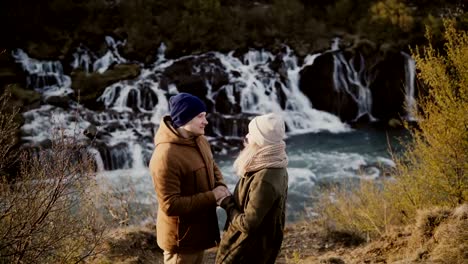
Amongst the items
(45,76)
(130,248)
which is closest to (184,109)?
(130,248)

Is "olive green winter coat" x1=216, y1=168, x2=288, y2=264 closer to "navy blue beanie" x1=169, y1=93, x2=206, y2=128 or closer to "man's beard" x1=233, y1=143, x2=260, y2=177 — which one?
"man's beard" x1=233, y1=143, x2=260, y2=177

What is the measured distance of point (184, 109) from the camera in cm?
350

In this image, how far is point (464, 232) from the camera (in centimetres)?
500

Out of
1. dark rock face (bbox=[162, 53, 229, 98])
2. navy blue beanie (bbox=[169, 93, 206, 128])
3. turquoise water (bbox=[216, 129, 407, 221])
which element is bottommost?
turquoise water (bbox=[216, 129, 407, 221])

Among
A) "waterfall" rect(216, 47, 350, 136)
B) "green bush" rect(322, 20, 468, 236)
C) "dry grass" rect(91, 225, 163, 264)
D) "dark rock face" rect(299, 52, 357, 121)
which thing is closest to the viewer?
"dry grass" rect(91, 225, 163, 264)

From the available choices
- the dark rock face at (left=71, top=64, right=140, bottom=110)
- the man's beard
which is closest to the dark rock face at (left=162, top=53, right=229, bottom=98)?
→ the dark rock face at (left=71, top=64, right=140, bottom=110)

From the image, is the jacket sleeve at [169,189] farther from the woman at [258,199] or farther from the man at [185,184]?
the woman at [258,199]

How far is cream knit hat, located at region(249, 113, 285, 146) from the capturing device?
3.27 meters

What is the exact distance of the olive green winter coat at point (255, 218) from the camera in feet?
10.5

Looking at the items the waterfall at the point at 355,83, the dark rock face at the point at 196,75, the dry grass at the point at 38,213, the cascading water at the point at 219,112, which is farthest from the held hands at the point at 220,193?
the waterfall at the point at 355,83

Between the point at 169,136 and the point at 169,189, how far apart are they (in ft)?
1.28

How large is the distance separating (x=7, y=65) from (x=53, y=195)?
1902 cm

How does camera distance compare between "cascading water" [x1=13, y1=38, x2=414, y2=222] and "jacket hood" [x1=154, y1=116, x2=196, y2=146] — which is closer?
"jacket hood" [x1=154, y1=116, x2=196, y2=146]

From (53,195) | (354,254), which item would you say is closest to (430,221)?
(354,254)
